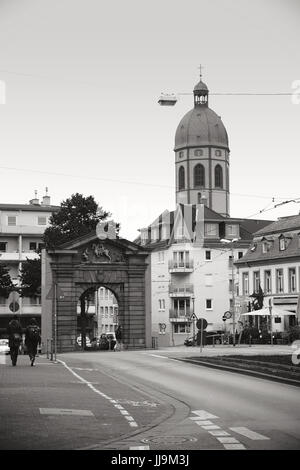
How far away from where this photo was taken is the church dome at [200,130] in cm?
13962

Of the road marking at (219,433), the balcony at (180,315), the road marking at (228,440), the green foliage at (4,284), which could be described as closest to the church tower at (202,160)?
the balcony at (180,315)

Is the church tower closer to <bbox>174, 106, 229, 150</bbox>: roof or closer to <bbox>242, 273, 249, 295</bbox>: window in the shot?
<bbox>174, 106, 229, 150</bbox>: roof

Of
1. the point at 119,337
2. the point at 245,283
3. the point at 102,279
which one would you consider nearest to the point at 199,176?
the point at 245,283

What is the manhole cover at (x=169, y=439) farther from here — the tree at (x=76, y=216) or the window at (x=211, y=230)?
the window at (x=211, y=230)

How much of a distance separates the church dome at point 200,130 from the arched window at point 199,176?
3.57m

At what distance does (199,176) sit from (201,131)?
6.80 metres

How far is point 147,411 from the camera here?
1891 cm

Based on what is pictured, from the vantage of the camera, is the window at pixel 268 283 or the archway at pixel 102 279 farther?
the window at pixel 268 283

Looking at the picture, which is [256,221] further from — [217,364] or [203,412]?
[203,412]

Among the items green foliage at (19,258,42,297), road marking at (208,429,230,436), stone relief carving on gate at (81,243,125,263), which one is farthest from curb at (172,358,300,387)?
green foliage at (19,258,42,297)

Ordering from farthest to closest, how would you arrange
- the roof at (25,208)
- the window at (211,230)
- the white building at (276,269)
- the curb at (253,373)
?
1. the window at (211,230)
2. the roof at (25,208)
3. the white building at (276,269)
4. the curb at (253,373)

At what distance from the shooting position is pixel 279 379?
2562 cm

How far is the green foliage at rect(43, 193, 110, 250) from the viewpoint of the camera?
89025mm

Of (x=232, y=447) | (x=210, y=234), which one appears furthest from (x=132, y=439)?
(x=210, y=234)
